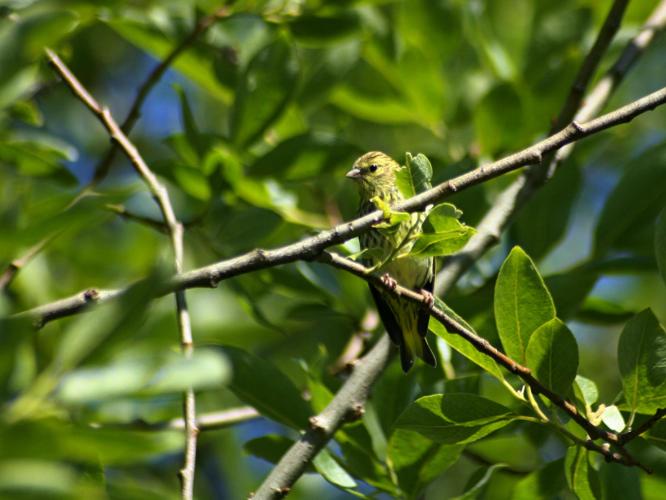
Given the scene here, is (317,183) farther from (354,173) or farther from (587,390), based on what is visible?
(587,390)

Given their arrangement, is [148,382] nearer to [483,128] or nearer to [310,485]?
[483,128]

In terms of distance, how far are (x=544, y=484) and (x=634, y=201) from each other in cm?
120

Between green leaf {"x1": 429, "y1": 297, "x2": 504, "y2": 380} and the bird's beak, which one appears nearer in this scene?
green leaf {"x1": 429, "y1": 297, "x2": 504, "y2": 380}

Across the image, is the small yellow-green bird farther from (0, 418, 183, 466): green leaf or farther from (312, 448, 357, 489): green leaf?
(0, 418, 183, 466): green leaf

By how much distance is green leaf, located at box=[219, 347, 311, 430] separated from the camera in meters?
2.85

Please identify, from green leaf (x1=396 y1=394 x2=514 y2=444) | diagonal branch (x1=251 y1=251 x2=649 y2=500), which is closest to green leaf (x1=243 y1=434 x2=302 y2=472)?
diagonal branch (x1=251 y1=251 x2=649 y2=500)

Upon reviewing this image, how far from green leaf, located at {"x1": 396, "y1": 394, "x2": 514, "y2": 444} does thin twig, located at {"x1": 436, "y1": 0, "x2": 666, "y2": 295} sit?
0.93 m

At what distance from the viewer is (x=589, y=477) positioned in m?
2.50

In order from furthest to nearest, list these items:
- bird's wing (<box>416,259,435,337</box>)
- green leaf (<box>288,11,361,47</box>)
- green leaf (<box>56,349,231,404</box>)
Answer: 1. bird's wing (<box>416,259,435,337</box>)
2. green leaf (<box>288,11,361,47</box>)
3. green leaf (<box>56,349,231,404</box>)

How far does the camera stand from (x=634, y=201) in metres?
3.53

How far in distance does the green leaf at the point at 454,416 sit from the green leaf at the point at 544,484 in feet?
1.65

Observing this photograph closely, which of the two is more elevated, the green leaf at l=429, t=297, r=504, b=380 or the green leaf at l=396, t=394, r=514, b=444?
the green leaf at l=429, t=297, r=504, b=380

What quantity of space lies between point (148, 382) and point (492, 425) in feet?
3.92

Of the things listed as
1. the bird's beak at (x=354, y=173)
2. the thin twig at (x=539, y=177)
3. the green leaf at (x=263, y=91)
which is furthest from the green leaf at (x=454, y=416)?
the bird's beak at (x=354, y=173)
